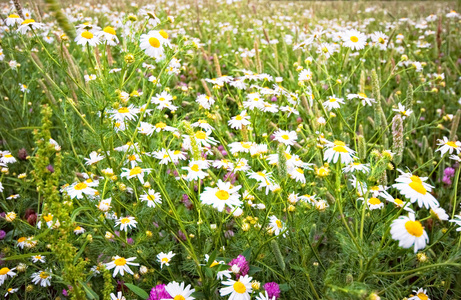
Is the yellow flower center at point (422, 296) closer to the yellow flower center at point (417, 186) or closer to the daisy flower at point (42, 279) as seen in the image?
the yellow flower center at point (417, 186)

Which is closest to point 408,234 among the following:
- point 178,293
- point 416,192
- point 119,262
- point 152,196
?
point 416,192

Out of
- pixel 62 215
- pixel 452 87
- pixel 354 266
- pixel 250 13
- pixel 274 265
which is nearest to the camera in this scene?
pixel 62 215

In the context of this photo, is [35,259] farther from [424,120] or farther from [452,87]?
[452,87]

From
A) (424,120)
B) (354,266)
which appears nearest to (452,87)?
(424,120)

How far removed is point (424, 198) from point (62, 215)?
1071 mm

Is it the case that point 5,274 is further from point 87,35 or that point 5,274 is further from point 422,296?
point 422,296

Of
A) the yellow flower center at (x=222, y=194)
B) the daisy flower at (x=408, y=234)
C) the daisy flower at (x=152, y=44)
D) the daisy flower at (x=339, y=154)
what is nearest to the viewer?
the daisy flower at (x=408, y=234)

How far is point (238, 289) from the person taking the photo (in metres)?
1.18

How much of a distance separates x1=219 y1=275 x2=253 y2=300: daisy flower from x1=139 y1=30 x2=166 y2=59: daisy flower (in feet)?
3.01

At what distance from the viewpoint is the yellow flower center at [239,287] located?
118cm

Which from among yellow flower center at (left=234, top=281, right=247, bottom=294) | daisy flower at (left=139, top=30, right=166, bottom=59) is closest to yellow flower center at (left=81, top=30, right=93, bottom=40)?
daisy flower at (left=139, top=30, right=166, bottom=59)

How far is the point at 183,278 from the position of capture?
1567 mm

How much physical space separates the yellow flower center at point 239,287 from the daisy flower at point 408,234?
0.50 metres

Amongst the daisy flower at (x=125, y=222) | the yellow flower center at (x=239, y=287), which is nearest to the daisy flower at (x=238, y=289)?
the yellow flower center at (x=239, y=287)
